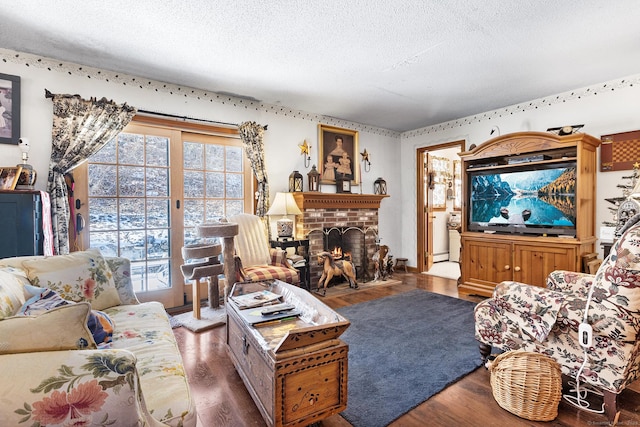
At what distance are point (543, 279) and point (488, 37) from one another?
253 cm

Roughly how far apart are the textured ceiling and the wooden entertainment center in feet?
2.28

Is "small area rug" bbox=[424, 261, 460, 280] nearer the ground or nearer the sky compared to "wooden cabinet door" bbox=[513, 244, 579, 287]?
nearer the ground

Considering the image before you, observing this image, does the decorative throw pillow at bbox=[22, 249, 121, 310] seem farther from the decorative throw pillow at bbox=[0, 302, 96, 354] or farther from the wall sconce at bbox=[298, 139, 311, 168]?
the wall sconce at bbox=[298, 139, 311, 168]

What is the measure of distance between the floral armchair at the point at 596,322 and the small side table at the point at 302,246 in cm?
239

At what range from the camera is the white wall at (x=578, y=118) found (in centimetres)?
341

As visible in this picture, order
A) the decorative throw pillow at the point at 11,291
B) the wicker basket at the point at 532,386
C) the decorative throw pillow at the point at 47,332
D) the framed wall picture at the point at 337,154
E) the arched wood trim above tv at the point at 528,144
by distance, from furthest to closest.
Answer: the framed wall picture at the point at 337,154, the arched wood trim above tv at the point at 528,144, the wicker basket at the point at 532,386, the decorative throw pillow at the point at 11,291, the decorative throw pillow at the point at 47,332

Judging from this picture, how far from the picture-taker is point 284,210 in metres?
3.98

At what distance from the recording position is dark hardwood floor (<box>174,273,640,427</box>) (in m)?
1.68

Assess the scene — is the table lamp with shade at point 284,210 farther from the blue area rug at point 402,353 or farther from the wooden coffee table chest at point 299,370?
the wooden coffee table chest at point 299,370

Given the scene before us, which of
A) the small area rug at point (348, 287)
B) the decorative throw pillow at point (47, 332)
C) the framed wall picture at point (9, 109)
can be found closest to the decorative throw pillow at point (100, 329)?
the decorative throw pillow at point (47, 332)

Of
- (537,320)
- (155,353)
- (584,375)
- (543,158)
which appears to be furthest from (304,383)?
(543,158)

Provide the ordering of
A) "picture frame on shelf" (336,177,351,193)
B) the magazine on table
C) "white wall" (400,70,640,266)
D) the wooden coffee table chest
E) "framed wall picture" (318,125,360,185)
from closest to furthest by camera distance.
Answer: the wooden coffee table chest
the magazine on table
"white wall" (400,70,640,266)
"framed wall picture" (318,125,360,185)
"picture frame on shelf" (336,177,351,193)

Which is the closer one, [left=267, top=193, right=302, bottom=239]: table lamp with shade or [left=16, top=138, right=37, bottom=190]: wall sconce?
[left=16, top=138, right=37, bottom=190]: wall sconce

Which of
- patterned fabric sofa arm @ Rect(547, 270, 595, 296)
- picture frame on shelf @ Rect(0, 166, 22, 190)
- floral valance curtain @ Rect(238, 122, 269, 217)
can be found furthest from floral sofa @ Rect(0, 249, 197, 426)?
floral valance curtain @ Rect(238, 122, 269, 217)
